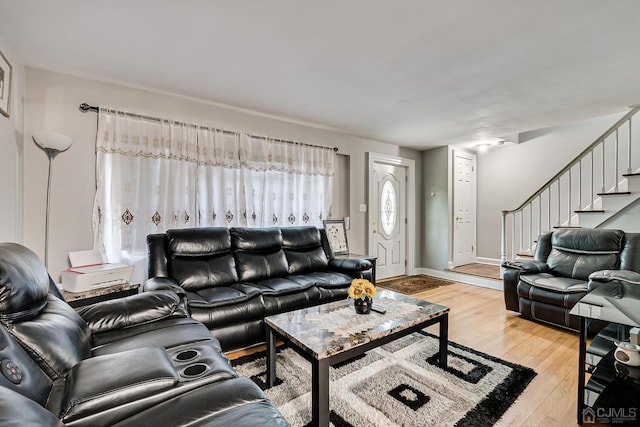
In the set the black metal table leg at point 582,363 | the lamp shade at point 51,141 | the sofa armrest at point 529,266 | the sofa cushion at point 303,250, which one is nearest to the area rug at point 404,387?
the black metal table leg at point 582,363

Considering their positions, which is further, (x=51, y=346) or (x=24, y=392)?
(x=51, y=346)

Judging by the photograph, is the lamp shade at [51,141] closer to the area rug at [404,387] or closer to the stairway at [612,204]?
the area rug at [404,387]

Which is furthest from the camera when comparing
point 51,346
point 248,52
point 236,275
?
point 236,275

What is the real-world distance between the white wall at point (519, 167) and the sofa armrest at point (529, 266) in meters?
2.41

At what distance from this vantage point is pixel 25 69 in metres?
2.38

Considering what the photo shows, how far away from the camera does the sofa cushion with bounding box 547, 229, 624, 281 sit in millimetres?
3016

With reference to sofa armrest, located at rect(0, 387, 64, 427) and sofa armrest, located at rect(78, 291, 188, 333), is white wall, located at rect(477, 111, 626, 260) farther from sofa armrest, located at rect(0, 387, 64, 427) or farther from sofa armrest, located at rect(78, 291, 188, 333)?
sofa armrest, located at rect(0, 387, 64, 427)

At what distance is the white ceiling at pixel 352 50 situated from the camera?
173cm

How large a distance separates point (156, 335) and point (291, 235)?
2.00 meters

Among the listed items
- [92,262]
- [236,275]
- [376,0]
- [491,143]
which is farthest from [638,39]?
[92,262]

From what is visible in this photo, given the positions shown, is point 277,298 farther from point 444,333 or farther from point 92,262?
point 92,262

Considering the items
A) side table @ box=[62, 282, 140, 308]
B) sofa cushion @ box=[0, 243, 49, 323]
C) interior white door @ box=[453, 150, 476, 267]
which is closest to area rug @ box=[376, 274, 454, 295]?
interior white door @ box=[453, 150, 476, 267]

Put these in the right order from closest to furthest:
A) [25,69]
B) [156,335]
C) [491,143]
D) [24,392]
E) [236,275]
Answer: [24,392] → [156,335] → [25,69] → [236,275] → [491,143]

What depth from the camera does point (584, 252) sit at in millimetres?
3180
